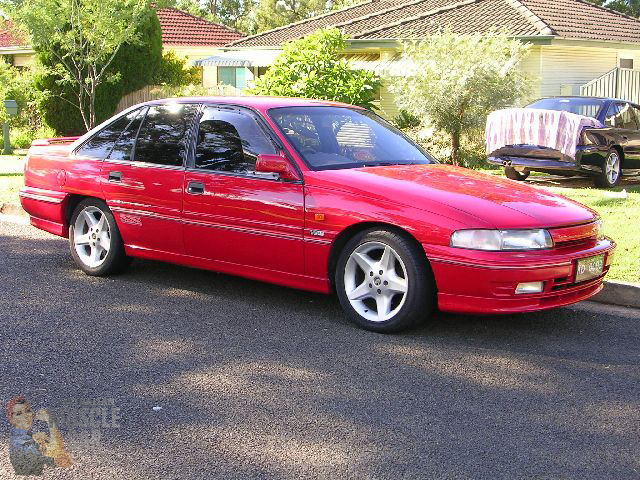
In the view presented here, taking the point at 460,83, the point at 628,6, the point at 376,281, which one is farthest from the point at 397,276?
the point at 628,6

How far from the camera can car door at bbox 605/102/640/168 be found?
573 inches

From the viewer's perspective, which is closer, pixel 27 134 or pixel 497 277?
pixel 497 277

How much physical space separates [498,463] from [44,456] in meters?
1.96

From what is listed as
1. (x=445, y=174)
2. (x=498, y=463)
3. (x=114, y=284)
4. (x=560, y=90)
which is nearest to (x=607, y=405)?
(x=498, y=463)

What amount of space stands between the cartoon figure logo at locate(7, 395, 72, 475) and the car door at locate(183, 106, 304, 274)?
2.27 metres

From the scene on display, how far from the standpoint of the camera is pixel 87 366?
5125 millimetres

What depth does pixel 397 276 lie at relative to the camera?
582 cm

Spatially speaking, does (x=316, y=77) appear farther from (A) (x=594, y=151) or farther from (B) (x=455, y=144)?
(A) (x=594, y=151)

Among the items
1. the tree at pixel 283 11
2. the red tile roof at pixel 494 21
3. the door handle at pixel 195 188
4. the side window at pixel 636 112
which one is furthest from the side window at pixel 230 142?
the tree at pixel 283 11

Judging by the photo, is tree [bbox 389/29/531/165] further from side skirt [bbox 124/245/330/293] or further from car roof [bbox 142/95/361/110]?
side skirt [bbox 124/245/330/293]

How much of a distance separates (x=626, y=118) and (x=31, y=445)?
13114mm

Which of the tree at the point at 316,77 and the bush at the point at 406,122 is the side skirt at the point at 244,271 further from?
the bush at the point at 406,122

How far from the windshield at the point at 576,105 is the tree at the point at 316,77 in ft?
11.1

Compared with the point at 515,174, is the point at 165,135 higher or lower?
higher
